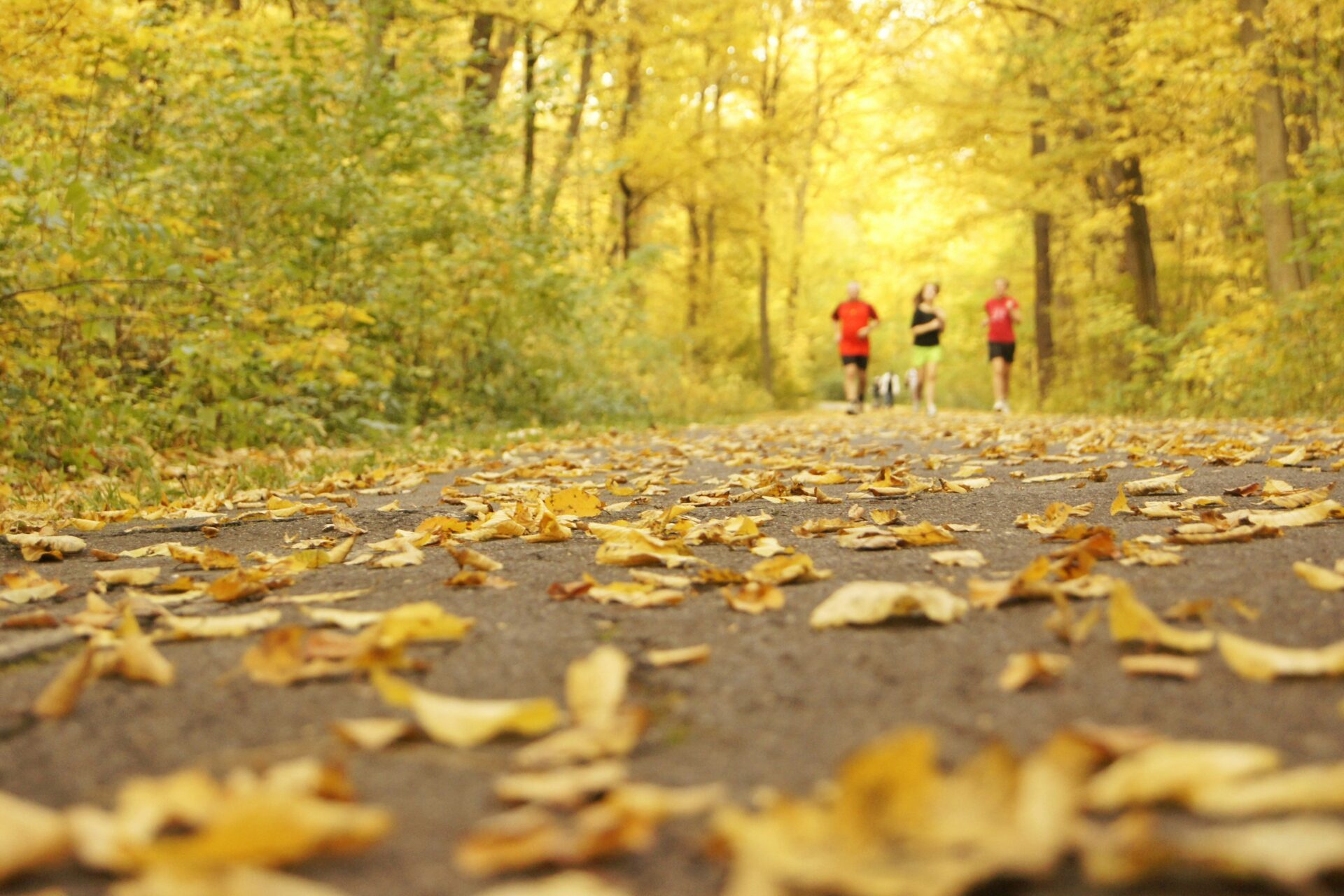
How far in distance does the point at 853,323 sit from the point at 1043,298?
7.16 metres

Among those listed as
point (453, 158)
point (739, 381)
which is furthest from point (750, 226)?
point (453, 158)

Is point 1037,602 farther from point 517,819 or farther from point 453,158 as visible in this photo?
point 453,158

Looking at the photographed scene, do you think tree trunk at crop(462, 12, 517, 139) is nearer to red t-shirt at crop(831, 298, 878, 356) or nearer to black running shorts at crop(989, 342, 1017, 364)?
red t-shirt at crop(831, 298, 878, 356)

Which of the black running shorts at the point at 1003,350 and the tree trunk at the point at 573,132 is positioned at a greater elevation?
the tree trunk at the point at 573,132

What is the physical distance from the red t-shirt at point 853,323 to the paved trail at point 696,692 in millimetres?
14051

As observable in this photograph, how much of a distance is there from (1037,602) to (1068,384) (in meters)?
19.6

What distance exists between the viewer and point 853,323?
56.1 ft

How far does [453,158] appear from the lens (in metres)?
11.1

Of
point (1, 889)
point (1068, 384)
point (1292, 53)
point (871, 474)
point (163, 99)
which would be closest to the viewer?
point (1, 889)

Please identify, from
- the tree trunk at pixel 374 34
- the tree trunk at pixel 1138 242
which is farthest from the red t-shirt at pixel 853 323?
the tree trunk at pixel 374 34

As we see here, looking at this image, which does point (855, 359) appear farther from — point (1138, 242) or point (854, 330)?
point (1138, 242)

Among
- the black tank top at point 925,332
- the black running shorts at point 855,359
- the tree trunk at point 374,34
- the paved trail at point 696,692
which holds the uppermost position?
the tree trunk at point 374,34

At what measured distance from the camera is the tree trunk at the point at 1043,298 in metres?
21.4

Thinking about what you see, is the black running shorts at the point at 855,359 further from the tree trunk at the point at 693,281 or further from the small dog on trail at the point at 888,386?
the small dog on trail at the point at 888,386
